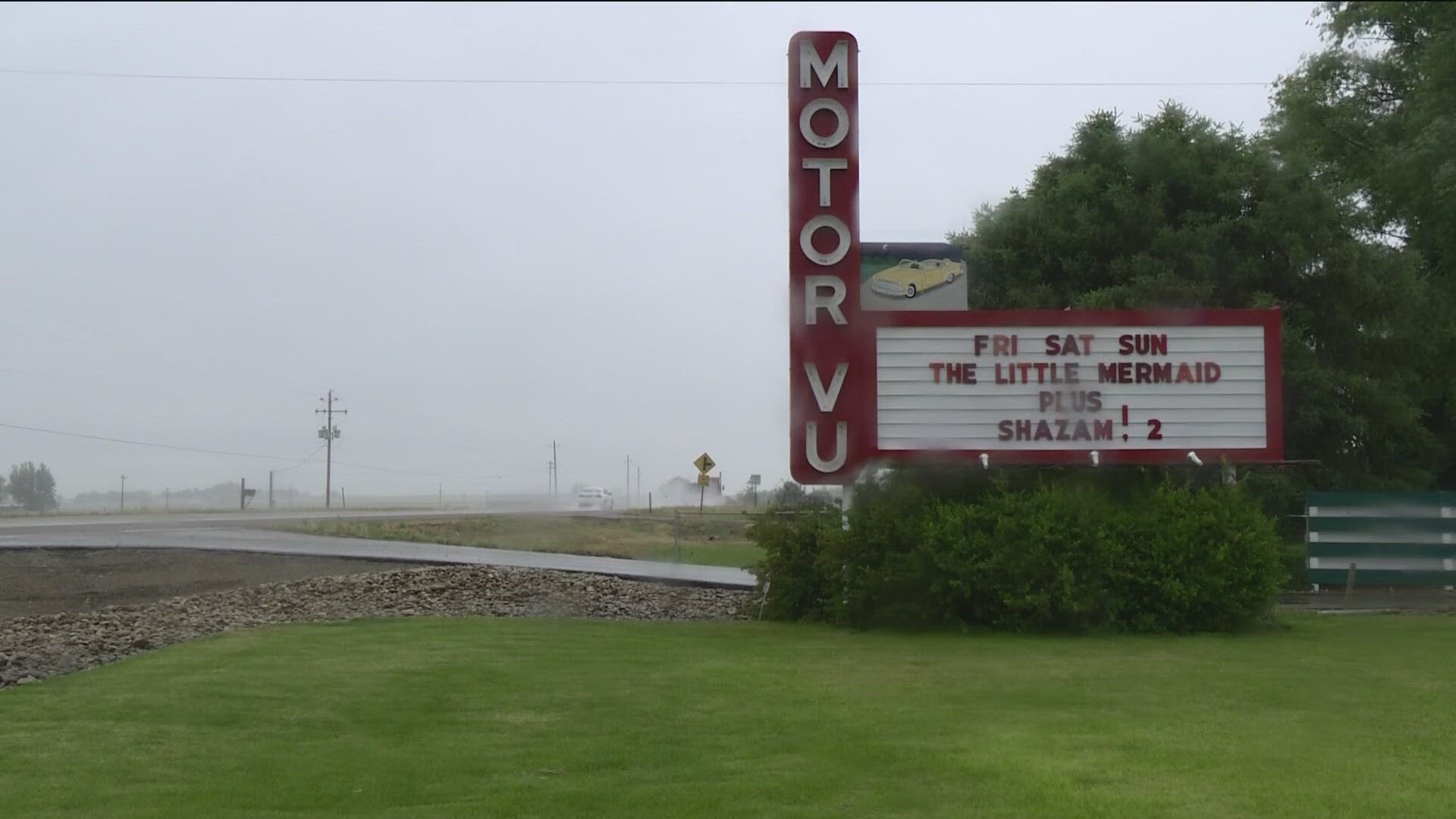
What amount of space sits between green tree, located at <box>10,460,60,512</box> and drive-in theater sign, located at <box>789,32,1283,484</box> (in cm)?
7986

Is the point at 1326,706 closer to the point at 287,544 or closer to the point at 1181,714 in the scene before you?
the point at 1181,714

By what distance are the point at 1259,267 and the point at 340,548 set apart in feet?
72.0

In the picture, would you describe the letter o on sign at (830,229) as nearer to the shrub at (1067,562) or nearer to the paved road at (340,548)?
the shrub at (1067,562)

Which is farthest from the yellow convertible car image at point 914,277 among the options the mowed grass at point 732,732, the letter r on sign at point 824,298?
the mowed grass at point 732,732

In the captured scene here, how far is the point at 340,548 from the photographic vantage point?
33531 mm

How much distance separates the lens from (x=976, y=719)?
10.0 metres

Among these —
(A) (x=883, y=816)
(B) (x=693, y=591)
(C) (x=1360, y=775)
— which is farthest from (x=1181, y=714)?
(B) (x=693, y=591)

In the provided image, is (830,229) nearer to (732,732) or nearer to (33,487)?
(732,732)

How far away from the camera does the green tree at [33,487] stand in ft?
289

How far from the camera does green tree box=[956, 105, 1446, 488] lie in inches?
1182

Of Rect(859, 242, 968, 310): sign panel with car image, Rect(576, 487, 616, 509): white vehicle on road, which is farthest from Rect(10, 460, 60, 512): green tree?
Rect(859, 242, 968, 310): sign panel with car image

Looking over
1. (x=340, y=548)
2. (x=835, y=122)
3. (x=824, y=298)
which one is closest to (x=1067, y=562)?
(x=824, y=298)

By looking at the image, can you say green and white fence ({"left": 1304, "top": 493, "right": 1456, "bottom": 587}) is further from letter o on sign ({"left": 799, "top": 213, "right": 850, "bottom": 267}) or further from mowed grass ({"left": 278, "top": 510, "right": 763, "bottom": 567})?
mowed grass ({"left": 278, "top": 510, "right": 763, "bottom": 567})

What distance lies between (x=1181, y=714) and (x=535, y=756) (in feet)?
15.4
